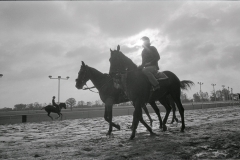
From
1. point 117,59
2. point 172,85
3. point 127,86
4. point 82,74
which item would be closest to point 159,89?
point 172,85

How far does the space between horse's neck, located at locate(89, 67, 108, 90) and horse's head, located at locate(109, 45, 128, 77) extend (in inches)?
89.5

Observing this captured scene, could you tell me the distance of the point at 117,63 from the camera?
19.9 feet

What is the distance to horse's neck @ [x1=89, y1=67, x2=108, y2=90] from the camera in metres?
8.30

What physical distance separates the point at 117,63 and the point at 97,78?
8.67 feet

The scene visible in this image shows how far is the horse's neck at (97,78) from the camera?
8.30 meters

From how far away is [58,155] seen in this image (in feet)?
12.3

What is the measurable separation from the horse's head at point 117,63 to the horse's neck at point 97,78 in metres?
2.27

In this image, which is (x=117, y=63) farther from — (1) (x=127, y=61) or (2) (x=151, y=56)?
(2) (x=151, y=56)

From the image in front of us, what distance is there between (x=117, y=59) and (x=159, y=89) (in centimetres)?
194

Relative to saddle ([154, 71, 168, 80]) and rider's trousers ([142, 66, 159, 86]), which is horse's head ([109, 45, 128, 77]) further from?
saddle ([154, 71, 168, 80])

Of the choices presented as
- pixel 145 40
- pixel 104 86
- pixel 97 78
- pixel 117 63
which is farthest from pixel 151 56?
pixel 97 78

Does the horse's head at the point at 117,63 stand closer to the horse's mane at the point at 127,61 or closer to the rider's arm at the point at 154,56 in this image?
the horse's mane at the point at 127,61

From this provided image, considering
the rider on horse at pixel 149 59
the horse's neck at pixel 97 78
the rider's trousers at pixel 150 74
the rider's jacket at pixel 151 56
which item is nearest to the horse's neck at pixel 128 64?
the rider on horse at pixel 149 59

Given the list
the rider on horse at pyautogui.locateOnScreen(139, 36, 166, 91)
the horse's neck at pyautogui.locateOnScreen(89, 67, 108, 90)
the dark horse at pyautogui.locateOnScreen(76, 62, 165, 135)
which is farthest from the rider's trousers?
the horse's neck at pyautogui.locateOnScreen(89, 67, 108, 90)
